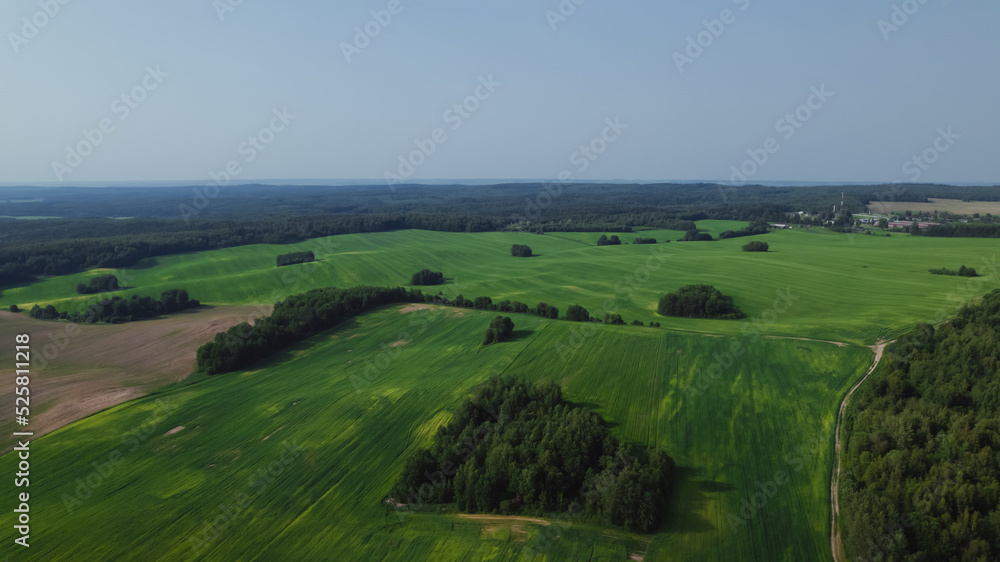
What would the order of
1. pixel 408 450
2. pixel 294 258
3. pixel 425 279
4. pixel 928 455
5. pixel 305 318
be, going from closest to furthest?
pixel 928 455 → pixel 408 450 → pixel 305 318 → pixel 425 279 → pixel 294 258

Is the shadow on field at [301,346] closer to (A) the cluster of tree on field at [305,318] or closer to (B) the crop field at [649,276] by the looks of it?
(A) the cluster of tree on field at [305,318]

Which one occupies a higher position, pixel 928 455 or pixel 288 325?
pixel 928 455

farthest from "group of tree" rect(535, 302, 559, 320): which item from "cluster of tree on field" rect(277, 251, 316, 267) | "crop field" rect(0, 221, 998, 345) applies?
"cluster of tree on field" rect(277, 251, 316, 267)

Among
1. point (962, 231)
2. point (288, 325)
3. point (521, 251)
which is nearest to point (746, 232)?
point (962, 231)

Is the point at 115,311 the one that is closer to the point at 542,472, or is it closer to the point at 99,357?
the point at 99,357

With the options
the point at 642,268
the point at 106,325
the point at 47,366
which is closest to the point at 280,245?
the point at 106,325

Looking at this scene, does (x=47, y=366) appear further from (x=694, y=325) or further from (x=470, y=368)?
(x=694, y=325)
